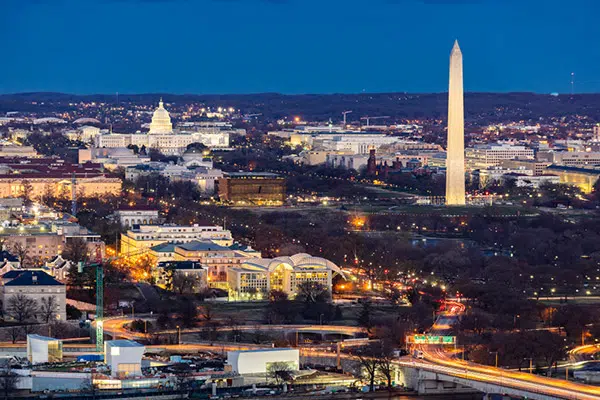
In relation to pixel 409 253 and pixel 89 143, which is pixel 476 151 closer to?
pixel 89 143

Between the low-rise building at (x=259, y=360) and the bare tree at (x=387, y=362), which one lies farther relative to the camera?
the bare tree at (x=387, y=362)

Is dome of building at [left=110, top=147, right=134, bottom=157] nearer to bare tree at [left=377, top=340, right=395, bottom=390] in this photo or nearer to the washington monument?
the washington monument

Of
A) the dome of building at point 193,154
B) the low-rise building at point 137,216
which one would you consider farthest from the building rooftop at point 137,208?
the dome of building at point 193,154

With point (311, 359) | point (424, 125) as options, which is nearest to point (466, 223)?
point (311, 359)

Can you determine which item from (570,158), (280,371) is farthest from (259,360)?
(570,158)

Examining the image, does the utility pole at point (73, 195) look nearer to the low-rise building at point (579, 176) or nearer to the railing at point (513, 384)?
the low-rise building at point (579, 176)

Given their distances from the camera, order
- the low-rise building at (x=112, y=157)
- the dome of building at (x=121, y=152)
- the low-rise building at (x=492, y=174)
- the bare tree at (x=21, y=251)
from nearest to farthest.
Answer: the bare tree at (x=21, y=251) < the low-rise building at (x=492, y=174) < the low-rise building at (x=112, y=157) < the dome of building at (x=121, y=152)
